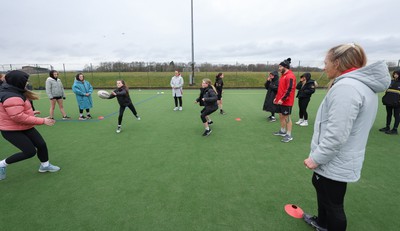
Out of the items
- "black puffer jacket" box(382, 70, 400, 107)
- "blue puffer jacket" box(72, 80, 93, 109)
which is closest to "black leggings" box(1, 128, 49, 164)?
"blue puffer jacket" box(72, 80, 93, 109)

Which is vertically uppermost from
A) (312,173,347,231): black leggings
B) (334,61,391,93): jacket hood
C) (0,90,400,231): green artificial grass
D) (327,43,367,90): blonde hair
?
(327,43,367,90): blonde hair

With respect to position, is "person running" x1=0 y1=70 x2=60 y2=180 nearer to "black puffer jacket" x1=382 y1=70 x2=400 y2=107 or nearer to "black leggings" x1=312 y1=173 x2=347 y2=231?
"black leggings" x1=312 y1=173 x2=347 y2=231

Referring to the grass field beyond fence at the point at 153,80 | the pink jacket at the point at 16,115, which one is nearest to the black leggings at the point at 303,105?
the pink jacket at the point at 16,115

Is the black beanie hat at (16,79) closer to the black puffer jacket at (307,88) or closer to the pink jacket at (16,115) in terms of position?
the pink jacket at (16,115)

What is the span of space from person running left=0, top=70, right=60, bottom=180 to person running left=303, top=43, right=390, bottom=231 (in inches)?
150

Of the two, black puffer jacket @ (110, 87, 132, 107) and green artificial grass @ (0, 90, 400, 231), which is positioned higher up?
black puffer jacket @ (110, 87, 132, 107)

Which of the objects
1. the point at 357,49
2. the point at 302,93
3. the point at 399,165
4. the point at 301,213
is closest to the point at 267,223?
the point at 301,213

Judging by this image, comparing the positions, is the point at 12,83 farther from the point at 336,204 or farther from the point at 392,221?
the point at 392,221

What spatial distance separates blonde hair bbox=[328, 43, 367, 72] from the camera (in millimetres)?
1722

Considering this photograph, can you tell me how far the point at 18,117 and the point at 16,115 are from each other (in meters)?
0.04

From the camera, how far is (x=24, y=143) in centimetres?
348

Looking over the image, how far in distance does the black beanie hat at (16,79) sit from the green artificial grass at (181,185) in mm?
1710

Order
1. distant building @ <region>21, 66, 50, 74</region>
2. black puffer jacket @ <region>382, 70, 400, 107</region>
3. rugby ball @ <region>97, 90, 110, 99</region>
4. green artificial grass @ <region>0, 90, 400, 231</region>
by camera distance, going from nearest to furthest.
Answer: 1. green artificial grass @ <region>0, 90, 400, 231</region>
2. black puffer jacket @ <region>382, 70, 400, 107</region>
3. rugby ball @ <region>97, 90, 110, 99</region>
4. distant building @ <region>21, 66, 50, 74</region>

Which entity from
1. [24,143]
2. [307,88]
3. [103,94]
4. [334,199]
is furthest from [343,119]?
[103,94]
